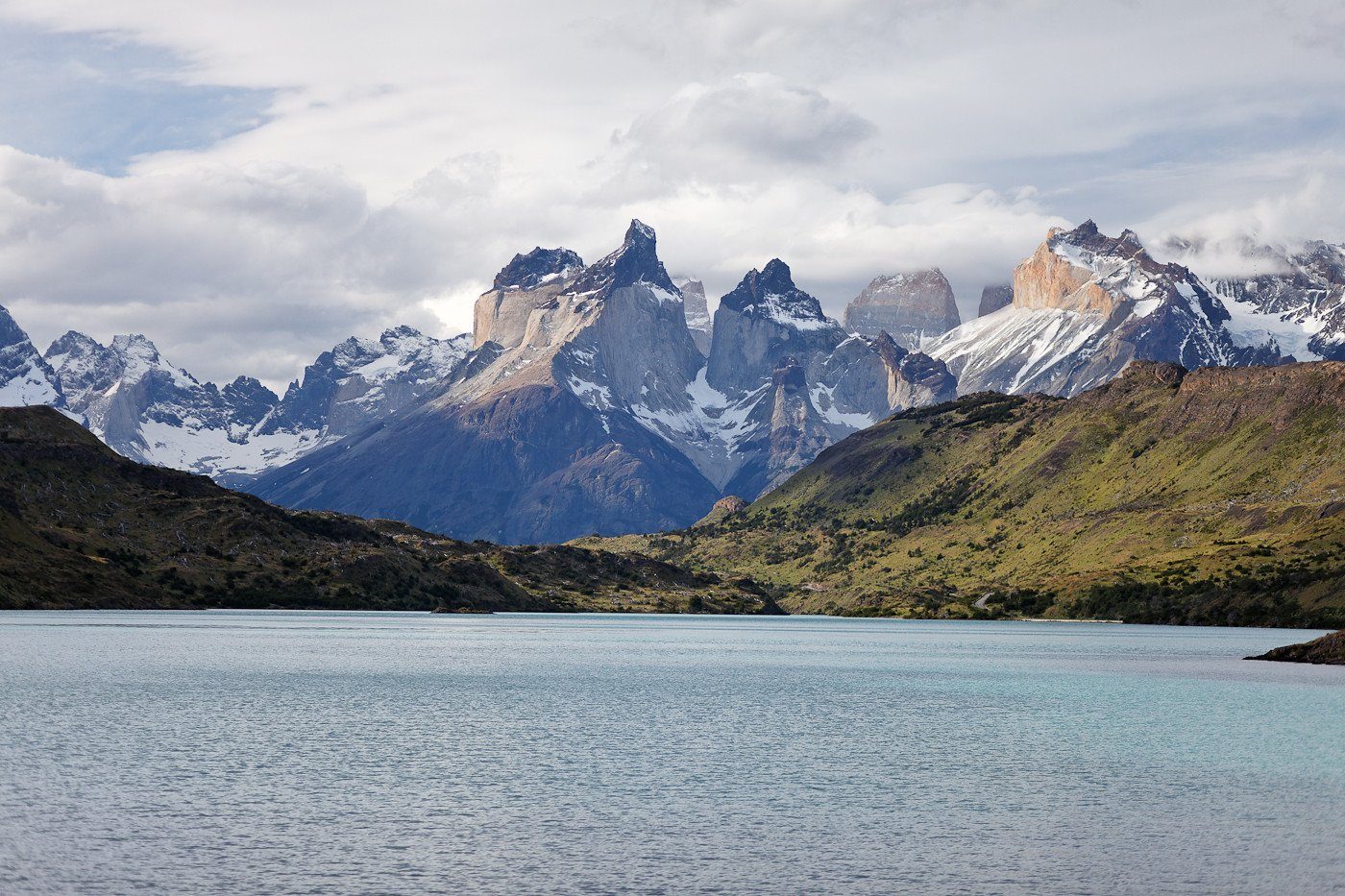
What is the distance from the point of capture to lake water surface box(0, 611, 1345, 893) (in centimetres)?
5634

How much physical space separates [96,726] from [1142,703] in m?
95.0

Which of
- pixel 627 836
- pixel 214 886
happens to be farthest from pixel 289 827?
pixel 627 836

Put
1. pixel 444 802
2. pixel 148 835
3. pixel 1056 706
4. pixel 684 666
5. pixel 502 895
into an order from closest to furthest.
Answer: pixel 502 895 → pixel 148 835 → pixel 444 802 → pixel 1056 706 → pixel 684 666

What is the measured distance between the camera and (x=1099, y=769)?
87.9m

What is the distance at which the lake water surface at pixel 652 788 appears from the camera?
56.3 m

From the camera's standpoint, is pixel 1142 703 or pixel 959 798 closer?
A: pixel 959 798

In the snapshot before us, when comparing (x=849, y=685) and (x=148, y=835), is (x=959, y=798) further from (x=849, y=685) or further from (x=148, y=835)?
(x=849, y=685)

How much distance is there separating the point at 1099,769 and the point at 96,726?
230 ft

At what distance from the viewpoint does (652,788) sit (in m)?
77.8

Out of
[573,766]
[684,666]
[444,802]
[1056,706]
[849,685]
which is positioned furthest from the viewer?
[684,666]

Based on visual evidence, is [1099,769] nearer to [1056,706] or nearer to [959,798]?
[959,798]

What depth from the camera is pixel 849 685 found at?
156000 millimetres

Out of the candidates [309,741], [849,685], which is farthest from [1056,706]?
[309,741]

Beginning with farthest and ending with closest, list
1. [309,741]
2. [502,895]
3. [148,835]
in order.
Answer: [309,741] < [148,835] < [502,895]
